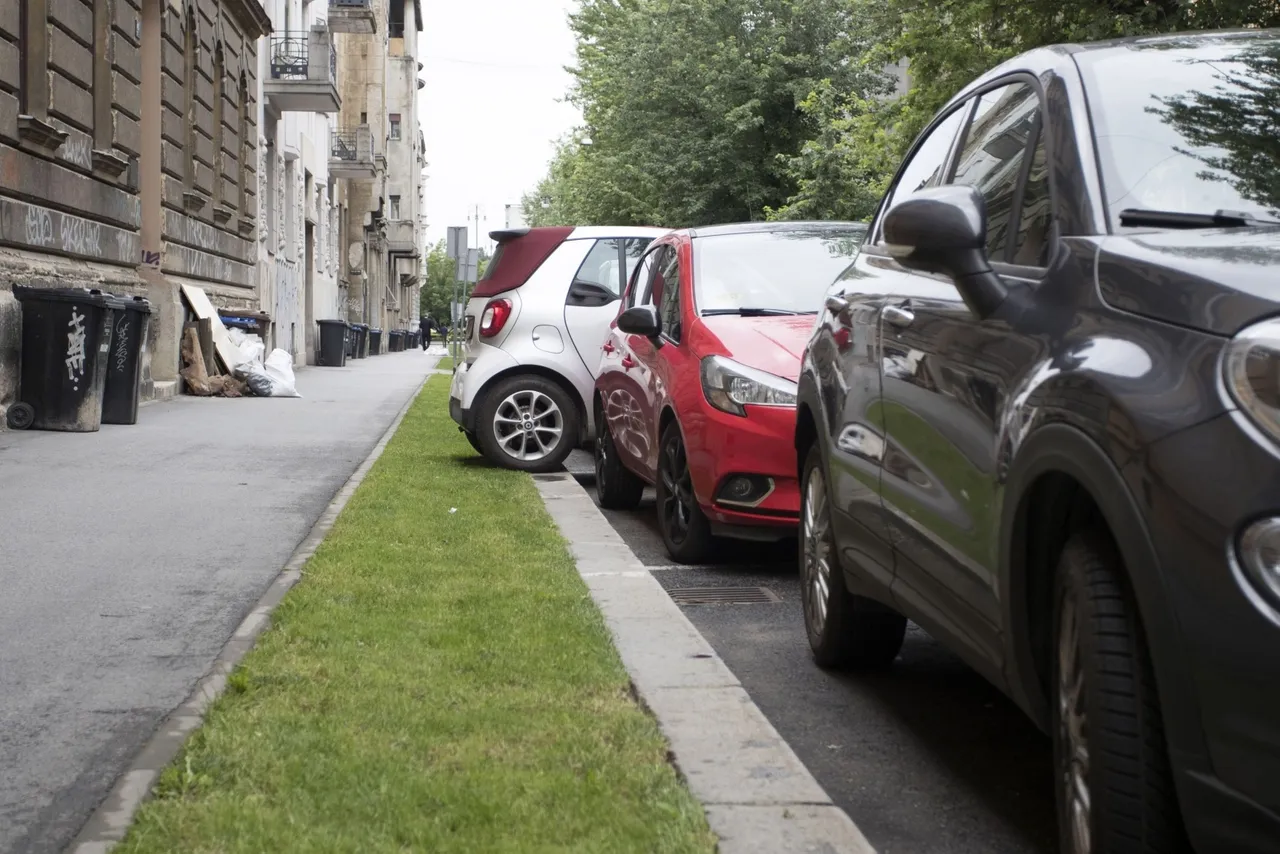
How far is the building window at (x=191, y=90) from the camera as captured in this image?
79.9 ft

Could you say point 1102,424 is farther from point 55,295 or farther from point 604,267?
point 55,295

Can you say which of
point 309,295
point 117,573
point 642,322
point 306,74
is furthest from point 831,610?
point 309,295

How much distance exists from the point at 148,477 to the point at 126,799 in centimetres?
Result: 785

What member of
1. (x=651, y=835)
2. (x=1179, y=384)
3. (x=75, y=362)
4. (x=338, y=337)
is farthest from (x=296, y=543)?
(x=338, y=337)

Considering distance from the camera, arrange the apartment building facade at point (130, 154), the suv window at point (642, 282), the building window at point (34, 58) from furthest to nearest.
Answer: the building window at point (34, 58)
the apartment building facade at point (130, 154)
the suv window at point (642, 282)

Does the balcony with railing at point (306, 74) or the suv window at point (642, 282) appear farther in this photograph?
the balcony with railing at point (306, 74)

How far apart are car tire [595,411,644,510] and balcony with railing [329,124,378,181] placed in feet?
132

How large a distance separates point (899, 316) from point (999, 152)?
493mm

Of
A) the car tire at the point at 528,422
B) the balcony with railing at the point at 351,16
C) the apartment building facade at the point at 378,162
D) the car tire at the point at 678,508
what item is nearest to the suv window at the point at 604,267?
the car tire at the point at 528,422

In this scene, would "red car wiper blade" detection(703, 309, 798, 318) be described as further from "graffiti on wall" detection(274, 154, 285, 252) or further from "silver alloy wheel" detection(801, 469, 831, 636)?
"graffiti on wall" detection(274, 154, 285, 252)

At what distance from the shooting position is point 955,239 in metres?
3.61

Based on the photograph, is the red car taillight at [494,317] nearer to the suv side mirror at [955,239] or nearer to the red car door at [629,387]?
the red car door at [629,387]

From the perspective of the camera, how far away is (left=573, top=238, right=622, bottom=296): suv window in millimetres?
12453

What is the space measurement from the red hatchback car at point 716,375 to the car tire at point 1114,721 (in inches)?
176
